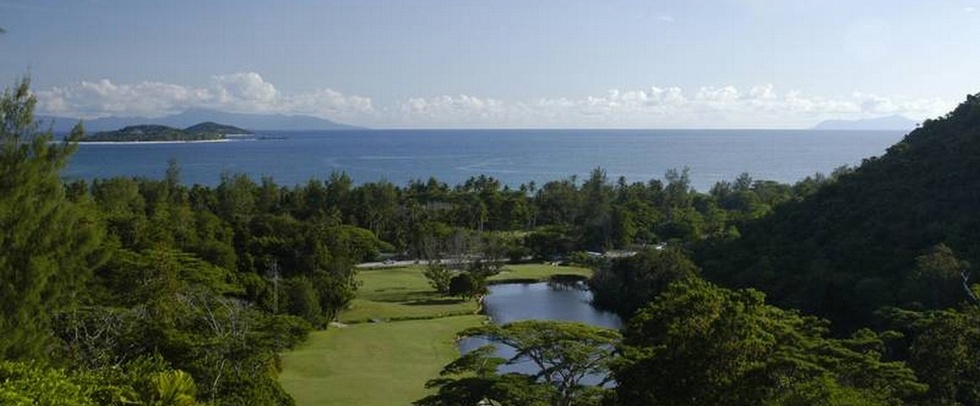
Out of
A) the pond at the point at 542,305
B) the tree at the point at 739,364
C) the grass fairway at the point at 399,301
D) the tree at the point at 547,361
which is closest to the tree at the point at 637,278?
the pond at the point at 542,305

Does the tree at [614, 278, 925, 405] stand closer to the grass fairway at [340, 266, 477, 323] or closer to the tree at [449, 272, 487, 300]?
the grass fairway at [340, 266, 477, 323]

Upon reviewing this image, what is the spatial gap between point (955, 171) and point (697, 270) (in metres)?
11.6

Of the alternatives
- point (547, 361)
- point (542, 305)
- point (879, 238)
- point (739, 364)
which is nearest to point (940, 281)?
point (879, 238)

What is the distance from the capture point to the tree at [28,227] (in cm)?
1173

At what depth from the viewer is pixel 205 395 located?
16141 mm

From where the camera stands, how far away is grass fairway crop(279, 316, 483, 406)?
2305cm

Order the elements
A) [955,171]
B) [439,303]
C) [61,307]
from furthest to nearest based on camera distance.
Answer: [439,303]
[955,171]
[61,307]

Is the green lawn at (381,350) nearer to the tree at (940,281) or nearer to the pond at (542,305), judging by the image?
the pond at (542,305)

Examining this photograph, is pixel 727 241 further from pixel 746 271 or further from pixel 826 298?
pixel 826 298

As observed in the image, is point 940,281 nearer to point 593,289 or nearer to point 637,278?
point 637,278

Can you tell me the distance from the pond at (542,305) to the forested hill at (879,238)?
6077 mm

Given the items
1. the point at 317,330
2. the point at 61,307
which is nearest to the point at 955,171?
the point at 317,330

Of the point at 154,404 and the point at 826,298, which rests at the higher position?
the point at 154,404

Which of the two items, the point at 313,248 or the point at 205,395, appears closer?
the point at 205,395
